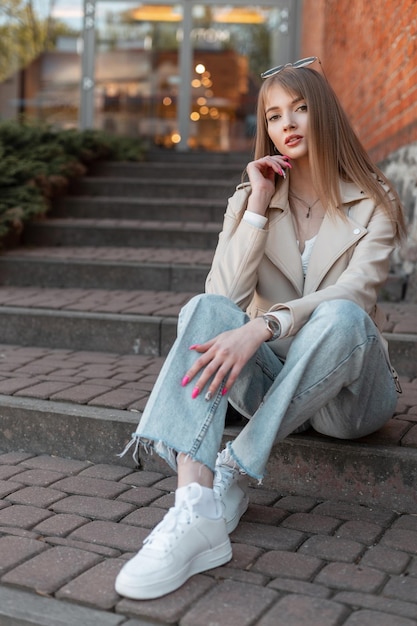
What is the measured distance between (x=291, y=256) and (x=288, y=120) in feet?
1.50

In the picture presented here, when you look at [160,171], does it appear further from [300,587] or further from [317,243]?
[300,587]

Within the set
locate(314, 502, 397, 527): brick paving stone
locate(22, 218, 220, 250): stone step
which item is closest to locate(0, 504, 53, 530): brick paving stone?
locate(314, 502, 397, 527): brick paving stone

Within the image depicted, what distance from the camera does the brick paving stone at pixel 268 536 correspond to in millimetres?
2599

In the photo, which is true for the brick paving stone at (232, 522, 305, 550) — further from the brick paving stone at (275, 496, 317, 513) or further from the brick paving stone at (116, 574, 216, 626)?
the brick paving stone at (116, 574, 216, 626)

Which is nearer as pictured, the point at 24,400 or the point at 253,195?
the point at 253,195

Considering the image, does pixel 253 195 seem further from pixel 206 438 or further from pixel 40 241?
pixel 40 241

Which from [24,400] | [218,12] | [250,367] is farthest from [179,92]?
[250,367]

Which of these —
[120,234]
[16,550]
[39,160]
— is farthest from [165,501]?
[39,160]

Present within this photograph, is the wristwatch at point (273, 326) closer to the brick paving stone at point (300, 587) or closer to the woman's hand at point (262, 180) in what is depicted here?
the woman's hand at point (262, 180)

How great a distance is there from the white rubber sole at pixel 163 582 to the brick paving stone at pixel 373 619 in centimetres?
44

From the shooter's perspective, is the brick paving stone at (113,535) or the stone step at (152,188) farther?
the stone step at (152,188)

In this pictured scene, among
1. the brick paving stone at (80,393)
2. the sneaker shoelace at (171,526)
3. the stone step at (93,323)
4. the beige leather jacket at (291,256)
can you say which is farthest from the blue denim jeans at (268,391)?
the stone step at (93,323)

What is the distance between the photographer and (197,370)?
7.98ft

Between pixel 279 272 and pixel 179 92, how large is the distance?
9250 mm
